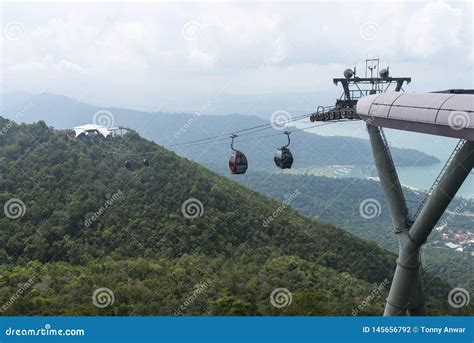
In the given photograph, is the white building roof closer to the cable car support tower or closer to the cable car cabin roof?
the cable car support tower

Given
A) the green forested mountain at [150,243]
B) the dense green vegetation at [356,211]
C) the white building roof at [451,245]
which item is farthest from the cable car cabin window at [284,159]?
the white building roof at [451,245]

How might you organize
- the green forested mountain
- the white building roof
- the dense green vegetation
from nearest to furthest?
the green forested mountain
the dense green vegetation
the white building roof

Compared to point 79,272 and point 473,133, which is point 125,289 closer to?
point 79,272

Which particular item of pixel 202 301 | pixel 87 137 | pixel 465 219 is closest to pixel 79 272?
pixel 202 301

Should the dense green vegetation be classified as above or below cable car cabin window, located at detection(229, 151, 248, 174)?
above

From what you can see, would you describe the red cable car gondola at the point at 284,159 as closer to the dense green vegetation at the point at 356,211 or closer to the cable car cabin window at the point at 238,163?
the cable car cabin window at the point at 238,163

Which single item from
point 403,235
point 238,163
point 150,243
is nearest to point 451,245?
point 150,243

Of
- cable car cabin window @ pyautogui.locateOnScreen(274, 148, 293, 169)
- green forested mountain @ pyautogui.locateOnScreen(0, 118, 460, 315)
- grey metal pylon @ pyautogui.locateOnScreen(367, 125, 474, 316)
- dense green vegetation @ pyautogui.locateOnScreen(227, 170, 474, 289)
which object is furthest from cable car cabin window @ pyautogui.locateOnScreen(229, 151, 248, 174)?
dense green vegetation @ pyautogui.locateOnScreen(227, 170, 474, 289)
